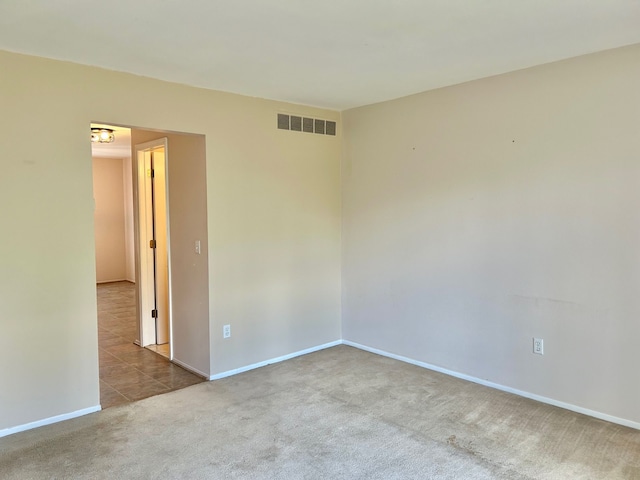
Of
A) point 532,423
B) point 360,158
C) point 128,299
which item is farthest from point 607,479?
point 128,299

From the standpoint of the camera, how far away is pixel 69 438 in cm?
289

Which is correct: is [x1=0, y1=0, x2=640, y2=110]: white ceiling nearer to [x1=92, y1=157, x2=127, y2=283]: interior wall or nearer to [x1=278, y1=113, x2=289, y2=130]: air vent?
[x1=278, y1=113, x2=289, y2=130]: air vent

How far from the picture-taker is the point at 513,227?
11.5 feet

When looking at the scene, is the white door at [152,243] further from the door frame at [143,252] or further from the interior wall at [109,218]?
the interior wall at [109,218]

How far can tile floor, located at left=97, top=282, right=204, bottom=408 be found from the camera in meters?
3.65

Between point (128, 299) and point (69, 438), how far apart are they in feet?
15.5

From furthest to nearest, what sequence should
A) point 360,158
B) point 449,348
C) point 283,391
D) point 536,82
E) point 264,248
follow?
point 360,158 → point 264,248 → point 449,348 → point 283,391 → point 536,82

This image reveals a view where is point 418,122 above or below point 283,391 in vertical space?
above

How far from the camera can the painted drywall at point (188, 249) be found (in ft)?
12.8

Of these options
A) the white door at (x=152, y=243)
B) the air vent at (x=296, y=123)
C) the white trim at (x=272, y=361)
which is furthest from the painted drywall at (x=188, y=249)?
the air vent at (x=296, y=123)

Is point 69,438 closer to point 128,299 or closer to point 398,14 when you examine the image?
point 398,14

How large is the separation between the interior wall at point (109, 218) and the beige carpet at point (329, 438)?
20.1 ft

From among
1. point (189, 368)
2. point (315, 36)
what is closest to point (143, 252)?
point (189, 368)

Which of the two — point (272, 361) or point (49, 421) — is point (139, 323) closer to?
point (272, 361)
